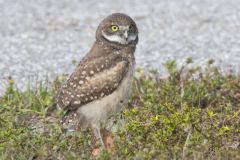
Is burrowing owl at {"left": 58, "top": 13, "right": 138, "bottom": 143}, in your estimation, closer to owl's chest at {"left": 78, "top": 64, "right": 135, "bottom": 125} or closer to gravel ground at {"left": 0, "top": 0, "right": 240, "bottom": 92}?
owl's chest at {"left": 78, "top": 64, "right": 135, "bottom": 125}

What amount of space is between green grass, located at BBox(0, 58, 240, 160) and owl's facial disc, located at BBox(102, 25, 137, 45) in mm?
737

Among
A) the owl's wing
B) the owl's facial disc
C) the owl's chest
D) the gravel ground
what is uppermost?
the owl's facial disc

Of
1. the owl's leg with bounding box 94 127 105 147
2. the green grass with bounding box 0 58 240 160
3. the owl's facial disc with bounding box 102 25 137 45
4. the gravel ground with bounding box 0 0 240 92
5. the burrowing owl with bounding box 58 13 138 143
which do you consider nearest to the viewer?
the green grass with bounding box 0 58 240 160

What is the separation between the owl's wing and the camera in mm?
8383

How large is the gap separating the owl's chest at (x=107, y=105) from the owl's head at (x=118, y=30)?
57 centimetres

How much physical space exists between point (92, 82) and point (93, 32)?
18.2ft

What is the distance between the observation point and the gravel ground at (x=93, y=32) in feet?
39.4

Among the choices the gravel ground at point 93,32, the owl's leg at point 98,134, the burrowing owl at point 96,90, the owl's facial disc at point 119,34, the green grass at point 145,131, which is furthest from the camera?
the gravel ground at point 93,32

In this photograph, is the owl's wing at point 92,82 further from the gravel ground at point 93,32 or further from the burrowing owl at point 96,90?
the gravel ground at point 93,32

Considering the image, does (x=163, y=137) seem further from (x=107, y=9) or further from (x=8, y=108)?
(x=107, y=9)

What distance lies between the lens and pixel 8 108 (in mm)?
9250

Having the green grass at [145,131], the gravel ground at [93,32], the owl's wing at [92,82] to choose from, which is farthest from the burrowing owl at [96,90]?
the gravel ground at [93,32]

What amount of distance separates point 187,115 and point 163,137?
0.94 feet

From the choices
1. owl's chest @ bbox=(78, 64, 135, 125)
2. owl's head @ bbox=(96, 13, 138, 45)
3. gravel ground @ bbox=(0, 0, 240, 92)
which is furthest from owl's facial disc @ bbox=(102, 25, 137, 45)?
gravel ground @ bbox=(0, 0, 240, 92)
